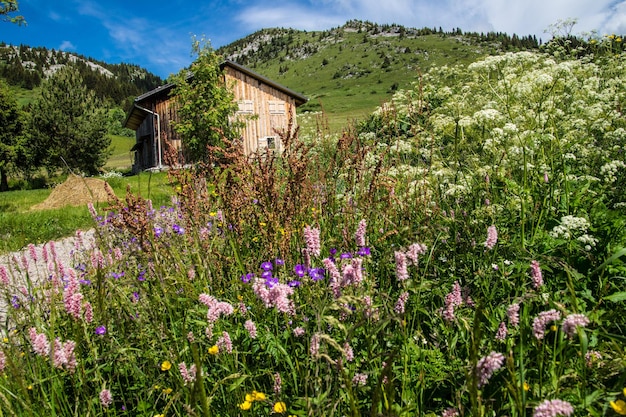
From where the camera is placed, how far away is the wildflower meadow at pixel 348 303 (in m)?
1.74

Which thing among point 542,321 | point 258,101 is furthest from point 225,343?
point 258,101

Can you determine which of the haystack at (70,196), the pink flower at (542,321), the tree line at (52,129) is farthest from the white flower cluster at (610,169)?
the tree line at (52,129)

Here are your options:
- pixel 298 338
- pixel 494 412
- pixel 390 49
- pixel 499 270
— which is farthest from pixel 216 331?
pixel 390 49

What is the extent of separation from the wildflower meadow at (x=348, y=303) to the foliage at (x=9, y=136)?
3754cm

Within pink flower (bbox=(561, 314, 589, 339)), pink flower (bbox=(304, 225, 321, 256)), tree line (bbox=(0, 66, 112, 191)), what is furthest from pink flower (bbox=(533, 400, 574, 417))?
tree line (bbox=(0, 66, 112, 191))

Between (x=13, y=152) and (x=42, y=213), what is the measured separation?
25573 mm

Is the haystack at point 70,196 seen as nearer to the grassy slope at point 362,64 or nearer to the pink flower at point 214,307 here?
the pink flower at point 214,307

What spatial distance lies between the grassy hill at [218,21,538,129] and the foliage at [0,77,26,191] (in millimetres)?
46301

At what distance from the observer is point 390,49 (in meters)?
142

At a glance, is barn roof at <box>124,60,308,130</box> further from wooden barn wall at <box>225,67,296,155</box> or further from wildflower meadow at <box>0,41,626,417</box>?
wildflower meadow at <box>0,41,626,417</box>

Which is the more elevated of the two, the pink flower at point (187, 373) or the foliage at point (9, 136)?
the foliage at point (9, 136)

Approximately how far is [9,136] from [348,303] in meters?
42.0

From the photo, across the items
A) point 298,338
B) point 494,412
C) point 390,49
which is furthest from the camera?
point 390,49

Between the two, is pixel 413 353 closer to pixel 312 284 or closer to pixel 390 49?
pixel 312 284
